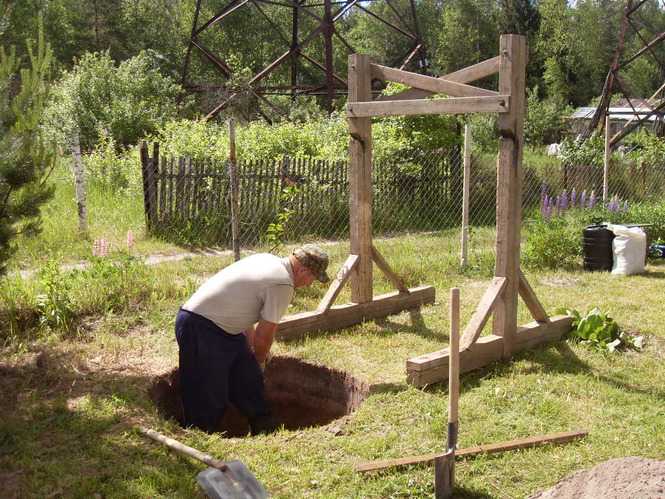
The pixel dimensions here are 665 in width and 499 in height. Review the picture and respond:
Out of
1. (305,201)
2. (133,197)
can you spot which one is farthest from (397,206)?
(133,197)

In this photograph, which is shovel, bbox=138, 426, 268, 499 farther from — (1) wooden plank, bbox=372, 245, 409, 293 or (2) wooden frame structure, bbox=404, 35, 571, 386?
(1) wooden plank, bbox=372, 245, 409, 293

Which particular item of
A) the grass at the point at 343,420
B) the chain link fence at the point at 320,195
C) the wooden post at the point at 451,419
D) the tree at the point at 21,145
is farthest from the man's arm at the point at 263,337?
the chain link fence at the point at 320,195

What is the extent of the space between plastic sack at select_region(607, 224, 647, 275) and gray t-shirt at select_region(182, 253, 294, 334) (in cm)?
581

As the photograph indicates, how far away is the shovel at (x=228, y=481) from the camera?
342 cm

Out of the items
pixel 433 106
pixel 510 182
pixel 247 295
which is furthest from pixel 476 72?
pixel 247 295

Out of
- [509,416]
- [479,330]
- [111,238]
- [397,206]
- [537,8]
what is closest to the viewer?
[509,416]

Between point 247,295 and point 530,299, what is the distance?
2629 millimetres

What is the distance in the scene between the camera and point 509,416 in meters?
4.62

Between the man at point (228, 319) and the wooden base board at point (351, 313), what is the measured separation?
53.0 inches

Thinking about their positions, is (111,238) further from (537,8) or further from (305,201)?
(537,8)

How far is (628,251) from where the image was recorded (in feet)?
29.3

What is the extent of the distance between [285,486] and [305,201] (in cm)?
781

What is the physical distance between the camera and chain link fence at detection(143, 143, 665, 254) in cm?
1051

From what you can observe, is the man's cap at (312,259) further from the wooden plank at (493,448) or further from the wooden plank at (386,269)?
the wooden plank at (386,269)
